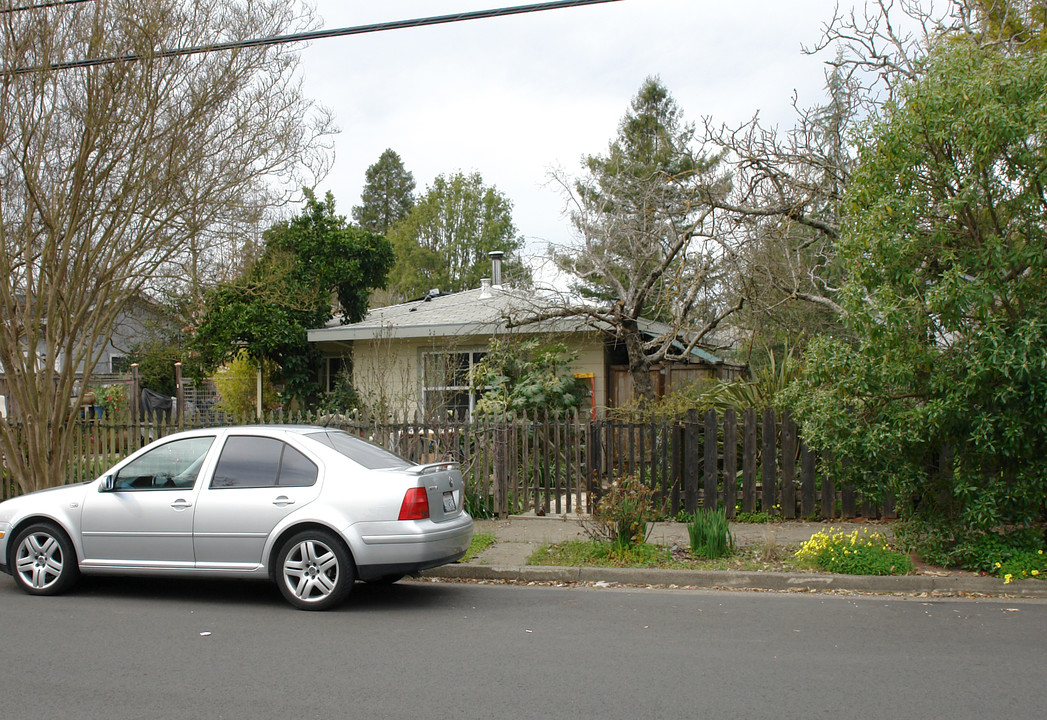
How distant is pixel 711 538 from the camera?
874cm

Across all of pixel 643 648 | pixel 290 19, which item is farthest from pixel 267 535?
pixel 290 19

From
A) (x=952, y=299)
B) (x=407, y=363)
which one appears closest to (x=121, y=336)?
(x=407, y=363)

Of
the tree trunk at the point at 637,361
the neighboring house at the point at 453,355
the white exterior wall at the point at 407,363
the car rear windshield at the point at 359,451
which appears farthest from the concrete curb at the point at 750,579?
the white exterior wall at the point at 407,363

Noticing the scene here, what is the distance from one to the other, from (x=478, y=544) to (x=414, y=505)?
8.79ft

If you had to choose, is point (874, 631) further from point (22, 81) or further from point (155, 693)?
point (22, 81)

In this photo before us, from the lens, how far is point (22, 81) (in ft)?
33.1

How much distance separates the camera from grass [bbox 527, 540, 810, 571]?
335 inches

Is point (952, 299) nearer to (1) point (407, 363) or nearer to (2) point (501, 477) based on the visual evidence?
(2) point (501, 477)

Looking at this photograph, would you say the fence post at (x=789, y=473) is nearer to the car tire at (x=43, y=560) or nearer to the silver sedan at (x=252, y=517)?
the silver sedan at (x=252, y=517)

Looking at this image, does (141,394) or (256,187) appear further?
(141,394)

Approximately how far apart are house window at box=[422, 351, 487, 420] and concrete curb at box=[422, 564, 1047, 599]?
6024 millimetres

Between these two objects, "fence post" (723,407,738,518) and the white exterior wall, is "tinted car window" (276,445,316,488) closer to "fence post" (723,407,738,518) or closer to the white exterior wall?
"fence post" (723,407,738,518)

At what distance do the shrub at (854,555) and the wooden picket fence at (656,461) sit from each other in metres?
2.01

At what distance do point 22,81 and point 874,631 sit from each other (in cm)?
1058
